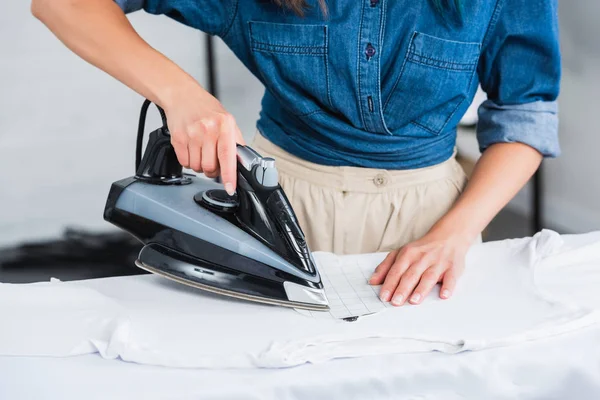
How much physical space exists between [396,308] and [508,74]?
0.57m

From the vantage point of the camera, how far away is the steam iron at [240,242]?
1.00 meters

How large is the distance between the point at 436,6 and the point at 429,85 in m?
0.13

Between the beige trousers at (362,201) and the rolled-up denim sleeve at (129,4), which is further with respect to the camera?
the beige trousers at (362,201)

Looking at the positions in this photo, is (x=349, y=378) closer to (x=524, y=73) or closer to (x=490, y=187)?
(x=490, y=187)

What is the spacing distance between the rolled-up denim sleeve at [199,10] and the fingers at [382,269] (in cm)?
51

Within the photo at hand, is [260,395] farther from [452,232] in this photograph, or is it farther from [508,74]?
[508,74]

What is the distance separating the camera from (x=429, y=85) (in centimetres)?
128

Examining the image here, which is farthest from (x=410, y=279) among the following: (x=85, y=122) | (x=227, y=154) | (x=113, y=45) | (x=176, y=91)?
(x=85, y=122)

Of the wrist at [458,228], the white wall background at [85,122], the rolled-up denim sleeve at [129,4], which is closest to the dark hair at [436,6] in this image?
the rolled-up denim sleeve at [129,4]

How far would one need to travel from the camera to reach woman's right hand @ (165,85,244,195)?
38.9 inches

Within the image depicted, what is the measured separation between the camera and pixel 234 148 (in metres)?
0.99

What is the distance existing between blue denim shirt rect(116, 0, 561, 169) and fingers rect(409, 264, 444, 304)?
0.30 m

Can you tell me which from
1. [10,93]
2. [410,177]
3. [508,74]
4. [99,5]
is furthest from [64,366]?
[10,93]

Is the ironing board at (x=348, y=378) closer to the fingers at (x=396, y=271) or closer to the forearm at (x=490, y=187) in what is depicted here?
the fingers at (x=396, y=271)
